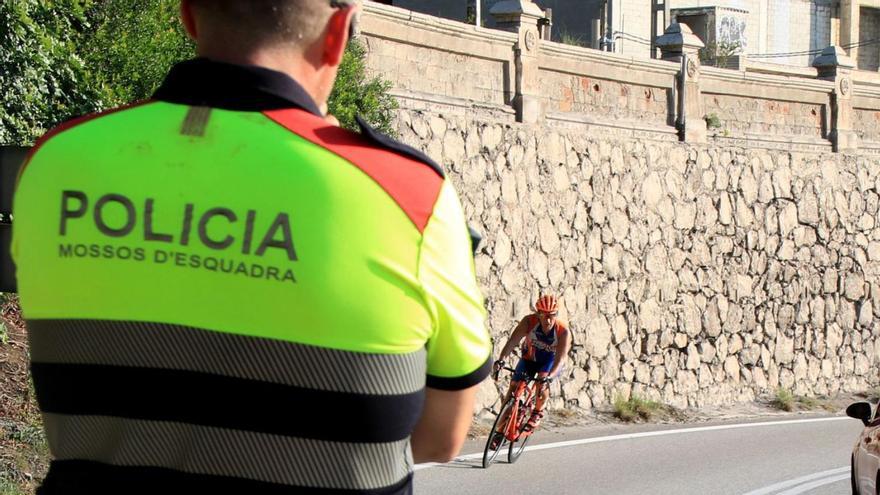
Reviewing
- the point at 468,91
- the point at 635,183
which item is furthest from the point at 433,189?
the point at 635,183

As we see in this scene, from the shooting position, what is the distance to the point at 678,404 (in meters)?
20.3

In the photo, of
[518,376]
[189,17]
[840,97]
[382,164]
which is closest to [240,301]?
[382,164]

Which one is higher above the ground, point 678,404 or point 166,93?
point 166,93

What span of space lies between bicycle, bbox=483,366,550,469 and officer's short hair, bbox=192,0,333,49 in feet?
35.3

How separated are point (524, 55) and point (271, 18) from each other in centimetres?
1629

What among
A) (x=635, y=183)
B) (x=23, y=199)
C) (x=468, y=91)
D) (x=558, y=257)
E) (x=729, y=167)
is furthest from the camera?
(x=729, y=167)

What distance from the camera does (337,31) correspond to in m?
2.15

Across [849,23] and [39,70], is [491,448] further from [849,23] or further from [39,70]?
[849,23]

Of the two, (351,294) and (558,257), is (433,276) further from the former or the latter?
(558,257)

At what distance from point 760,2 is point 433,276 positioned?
40.4 meters

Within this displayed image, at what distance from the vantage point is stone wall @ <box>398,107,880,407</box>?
57.7 ft

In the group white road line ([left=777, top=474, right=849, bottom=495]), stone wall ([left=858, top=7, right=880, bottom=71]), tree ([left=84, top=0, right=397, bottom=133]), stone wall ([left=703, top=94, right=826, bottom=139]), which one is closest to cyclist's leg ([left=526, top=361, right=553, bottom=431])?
white road line ([left=777, top=474, right=849, bottom=495])

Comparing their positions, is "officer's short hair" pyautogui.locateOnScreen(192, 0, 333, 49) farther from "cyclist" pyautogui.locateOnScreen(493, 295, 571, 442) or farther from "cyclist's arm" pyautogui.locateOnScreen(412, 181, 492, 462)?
"cyclist" pyautogui.locateOnScreen(493, 295, 571, 442)

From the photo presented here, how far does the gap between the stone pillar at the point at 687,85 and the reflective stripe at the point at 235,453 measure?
1953 cm
